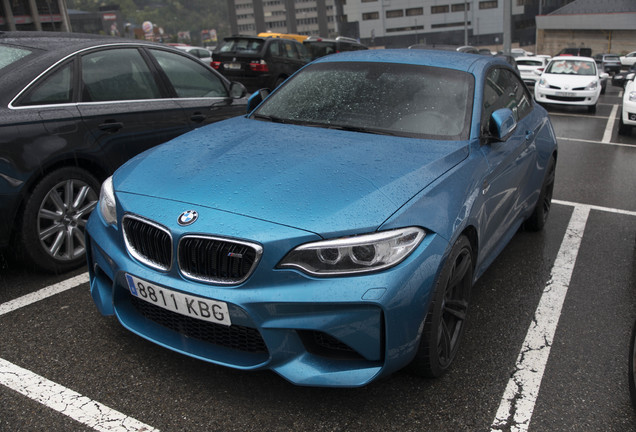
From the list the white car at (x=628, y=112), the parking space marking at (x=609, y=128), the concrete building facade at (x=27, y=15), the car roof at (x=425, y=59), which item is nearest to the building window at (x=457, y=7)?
the concrete building facade at (x=27, y=15)

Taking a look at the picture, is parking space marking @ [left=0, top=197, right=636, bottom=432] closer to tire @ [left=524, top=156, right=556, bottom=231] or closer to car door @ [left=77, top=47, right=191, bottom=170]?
car door @ [left=77, top=47, right=191, bottom=170]

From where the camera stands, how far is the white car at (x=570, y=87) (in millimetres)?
14680

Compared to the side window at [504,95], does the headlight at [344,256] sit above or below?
below

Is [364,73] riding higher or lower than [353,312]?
higher

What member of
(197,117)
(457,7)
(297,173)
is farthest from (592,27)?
(297,173)

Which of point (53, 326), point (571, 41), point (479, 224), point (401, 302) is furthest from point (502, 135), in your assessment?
point (571, 41)

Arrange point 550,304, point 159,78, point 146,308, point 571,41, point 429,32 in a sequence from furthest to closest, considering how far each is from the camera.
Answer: point 429,32, point 571,41, point 159,78, point 550,304, point 146,308

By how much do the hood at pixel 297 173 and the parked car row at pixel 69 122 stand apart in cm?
87

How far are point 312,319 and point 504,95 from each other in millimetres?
2597

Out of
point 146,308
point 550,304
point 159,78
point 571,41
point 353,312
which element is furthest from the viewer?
point 571,41

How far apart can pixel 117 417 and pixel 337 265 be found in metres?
1.15

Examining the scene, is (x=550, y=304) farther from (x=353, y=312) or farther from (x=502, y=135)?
(x=353, y=312)

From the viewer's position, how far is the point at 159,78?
15.6 feet

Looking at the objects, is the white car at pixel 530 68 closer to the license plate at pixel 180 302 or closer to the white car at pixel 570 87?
the white car at pixel 570 87
